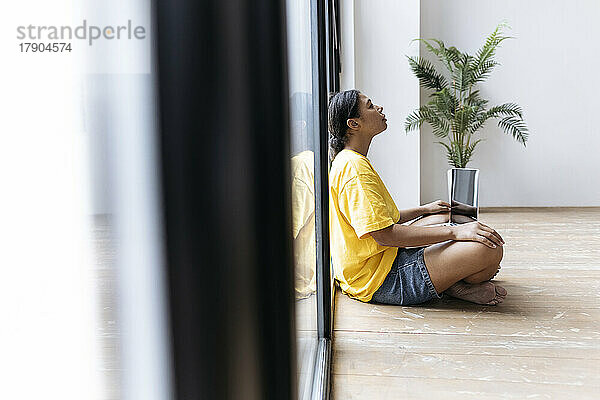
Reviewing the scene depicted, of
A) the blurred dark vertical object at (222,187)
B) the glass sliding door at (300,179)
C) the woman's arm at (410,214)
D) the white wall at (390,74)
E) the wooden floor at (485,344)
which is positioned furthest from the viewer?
the white wall at (390,74)

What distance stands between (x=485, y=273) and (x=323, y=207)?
0.81 metres

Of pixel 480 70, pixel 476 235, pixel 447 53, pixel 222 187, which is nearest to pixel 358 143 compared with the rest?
pixel 476 235

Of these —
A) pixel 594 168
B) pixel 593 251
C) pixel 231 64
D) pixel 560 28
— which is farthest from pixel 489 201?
pixel 231 64

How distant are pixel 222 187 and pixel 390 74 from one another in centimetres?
490

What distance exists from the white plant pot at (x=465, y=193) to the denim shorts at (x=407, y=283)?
52cm

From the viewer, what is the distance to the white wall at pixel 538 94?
5258 mm

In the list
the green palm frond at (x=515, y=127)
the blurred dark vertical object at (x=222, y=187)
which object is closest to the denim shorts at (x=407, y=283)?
the blurred dark vertical object at (x=222, y=187)

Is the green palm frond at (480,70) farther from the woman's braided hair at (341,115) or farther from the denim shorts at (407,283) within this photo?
the denim shorts at (407,283)

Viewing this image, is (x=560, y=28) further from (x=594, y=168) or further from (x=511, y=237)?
(x=511, y=237)

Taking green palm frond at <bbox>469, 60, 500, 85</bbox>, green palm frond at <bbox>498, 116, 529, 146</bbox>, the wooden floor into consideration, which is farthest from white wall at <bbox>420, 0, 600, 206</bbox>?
the wooden floor

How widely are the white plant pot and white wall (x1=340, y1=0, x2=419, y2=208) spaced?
2.14 metres

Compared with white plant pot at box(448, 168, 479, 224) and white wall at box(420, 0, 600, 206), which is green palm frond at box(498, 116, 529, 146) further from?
white plant pot at box(448, 168, 479, 224)

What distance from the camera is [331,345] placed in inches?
73.5

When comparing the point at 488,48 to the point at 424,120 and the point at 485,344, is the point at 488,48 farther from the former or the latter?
the point at 485,344
